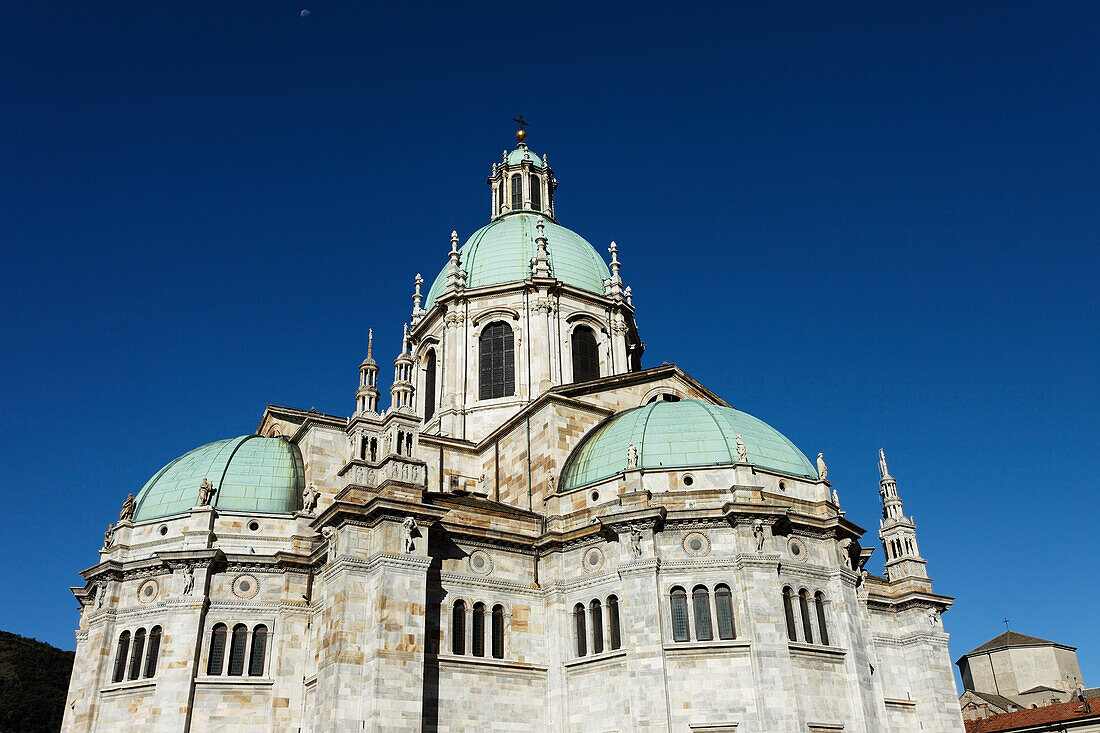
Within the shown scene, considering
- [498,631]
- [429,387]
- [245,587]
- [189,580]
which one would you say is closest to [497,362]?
[429,387]

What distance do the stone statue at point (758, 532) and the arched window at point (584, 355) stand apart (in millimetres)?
16005

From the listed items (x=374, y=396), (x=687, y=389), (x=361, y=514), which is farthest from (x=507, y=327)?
(x=361, y=514)

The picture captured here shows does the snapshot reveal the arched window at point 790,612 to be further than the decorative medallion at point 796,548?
No

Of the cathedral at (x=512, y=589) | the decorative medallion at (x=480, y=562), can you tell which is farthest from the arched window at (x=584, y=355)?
the decorative medallion at (x=480, y=562)

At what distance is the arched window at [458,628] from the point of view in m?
33.1

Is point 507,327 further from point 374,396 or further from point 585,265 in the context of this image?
point 374,396

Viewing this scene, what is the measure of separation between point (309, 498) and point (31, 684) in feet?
134

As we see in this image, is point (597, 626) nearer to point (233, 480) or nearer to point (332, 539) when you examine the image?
point (332, 539)

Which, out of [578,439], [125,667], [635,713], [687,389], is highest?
[687,389]

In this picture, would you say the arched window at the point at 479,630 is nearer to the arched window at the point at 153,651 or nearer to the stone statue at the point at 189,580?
the stone statue at the point at 189,580

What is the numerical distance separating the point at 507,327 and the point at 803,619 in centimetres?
2149

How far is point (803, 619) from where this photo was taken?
33.5m

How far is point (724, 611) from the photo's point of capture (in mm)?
32719

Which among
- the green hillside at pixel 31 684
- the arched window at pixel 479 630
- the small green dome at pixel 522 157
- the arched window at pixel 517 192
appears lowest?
the arched window at pixel 479 630
